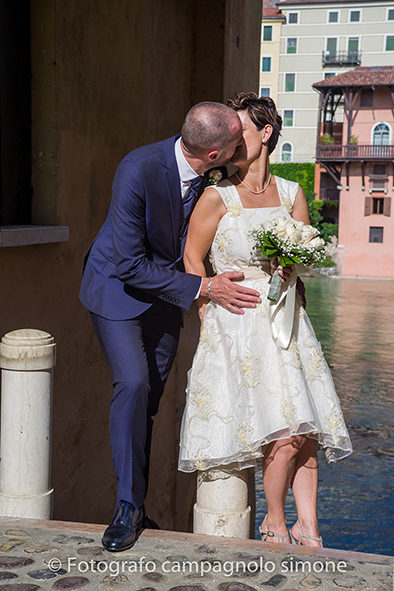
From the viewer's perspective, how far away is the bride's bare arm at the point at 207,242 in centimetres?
340

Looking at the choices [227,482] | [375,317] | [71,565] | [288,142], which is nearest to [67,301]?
[227,482]

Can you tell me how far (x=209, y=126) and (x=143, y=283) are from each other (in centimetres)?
66

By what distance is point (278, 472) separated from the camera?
341 cm

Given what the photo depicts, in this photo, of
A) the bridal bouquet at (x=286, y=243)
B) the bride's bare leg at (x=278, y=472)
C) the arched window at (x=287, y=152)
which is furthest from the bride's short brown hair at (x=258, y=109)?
the arched window at (x=287, y=152)

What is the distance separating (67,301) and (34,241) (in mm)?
732

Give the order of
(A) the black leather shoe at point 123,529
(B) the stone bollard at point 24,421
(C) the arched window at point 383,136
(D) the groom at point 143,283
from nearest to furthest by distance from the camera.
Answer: (A) the black leather shoe at point 123,529, (D) the groom at point 143,283, (B) the stone bollard at point 24,421, (C) the arched window at point 383,136

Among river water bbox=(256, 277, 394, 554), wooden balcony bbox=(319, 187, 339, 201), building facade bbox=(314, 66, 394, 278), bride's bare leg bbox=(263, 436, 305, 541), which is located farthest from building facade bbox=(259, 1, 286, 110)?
bride's bare leg bbox=(263, 436, 305, 541)

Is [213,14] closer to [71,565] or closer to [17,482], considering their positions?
[17,482]

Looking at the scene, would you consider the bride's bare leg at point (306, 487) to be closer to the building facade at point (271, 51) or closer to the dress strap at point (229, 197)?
the dress strap at point (229, 197)

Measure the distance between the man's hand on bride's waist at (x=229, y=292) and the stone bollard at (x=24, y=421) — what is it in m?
0.77

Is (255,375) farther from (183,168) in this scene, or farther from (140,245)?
(183,168)

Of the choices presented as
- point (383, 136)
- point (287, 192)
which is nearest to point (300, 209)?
point (287, 192)

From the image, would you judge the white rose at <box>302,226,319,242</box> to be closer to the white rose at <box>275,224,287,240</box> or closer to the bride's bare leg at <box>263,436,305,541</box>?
the white rose at <box>275,224,287,240</box>

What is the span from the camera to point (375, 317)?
89.0ft
